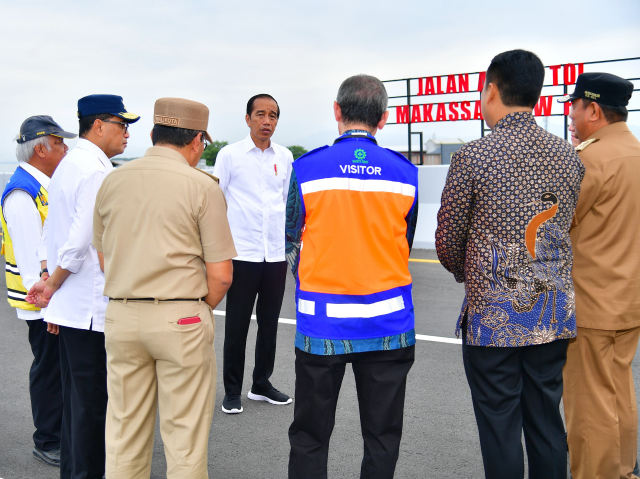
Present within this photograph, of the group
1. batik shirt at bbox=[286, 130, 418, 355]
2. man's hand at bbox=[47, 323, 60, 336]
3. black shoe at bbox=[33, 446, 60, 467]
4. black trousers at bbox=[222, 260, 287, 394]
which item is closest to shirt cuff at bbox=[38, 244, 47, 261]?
man's hand at bbox=[47, 323, 60, 336]

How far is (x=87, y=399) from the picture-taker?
9.58 ft

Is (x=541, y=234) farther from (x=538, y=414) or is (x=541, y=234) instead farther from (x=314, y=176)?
→ (x=314, y=176)

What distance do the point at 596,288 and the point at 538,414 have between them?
672mm

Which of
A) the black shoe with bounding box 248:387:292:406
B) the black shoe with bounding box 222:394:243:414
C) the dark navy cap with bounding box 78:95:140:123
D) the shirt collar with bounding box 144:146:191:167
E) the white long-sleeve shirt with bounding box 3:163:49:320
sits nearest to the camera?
the shirt collar with bounding box 144:146:191:167

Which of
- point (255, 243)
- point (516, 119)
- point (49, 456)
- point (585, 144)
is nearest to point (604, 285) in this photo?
point (585, 144)

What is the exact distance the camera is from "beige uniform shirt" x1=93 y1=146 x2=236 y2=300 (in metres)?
2.44

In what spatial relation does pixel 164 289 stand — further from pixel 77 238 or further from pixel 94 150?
pixel 94 150

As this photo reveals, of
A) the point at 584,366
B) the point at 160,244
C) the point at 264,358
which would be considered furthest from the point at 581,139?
the point at 264,358

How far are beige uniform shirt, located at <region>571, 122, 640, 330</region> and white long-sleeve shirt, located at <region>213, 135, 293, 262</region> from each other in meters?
2.13

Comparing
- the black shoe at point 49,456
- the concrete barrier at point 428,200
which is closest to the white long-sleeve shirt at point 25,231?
the black shoe at point 49,456

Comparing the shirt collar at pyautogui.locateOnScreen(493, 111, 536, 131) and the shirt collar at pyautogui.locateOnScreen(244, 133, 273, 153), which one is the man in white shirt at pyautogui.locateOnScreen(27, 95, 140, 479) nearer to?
the shirt collar at pyautogui.locateOnScreen(244, 133, 273, 153)

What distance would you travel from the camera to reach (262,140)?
437cm

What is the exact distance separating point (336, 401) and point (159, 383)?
30.8 inches

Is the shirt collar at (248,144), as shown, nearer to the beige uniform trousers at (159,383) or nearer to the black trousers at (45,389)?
the black trousers at (45,389)
